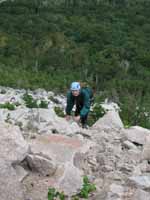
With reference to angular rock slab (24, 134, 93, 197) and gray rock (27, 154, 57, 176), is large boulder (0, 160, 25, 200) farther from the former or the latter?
gray rock (27, 154, 57, 176)

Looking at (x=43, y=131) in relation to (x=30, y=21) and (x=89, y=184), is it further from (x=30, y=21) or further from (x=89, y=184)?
(x=30, y=21)

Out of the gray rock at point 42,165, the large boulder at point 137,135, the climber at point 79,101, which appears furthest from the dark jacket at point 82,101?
the gray rock at point 42,165

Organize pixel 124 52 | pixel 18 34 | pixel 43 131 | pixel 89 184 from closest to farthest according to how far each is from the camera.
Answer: pixel 89 184, pixel 43 131, pixel 124 52, pixel 18 34

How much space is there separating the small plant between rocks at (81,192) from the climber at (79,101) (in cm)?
268

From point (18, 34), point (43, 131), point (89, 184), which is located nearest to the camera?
point (89, 184)

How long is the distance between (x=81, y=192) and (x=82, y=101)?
3315 mm

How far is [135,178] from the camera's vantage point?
6758 mm

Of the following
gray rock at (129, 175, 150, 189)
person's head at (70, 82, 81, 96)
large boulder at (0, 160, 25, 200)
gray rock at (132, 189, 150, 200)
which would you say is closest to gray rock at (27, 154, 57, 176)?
large boulder at (0, 160, 25, 200)

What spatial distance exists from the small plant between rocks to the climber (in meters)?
2.68

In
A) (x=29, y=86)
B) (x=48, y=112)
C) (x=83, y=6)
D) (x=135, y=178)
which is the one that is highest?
(x=135, y=178)

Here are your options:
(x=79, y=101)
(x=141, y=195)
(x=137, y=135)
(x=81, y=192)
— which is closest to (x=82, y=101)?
(x=79, y=101)

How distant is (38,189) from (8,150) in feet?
2.21

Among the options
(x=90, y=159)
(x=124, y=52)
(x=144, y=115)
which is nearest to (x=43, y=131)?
(x=90, y=159)

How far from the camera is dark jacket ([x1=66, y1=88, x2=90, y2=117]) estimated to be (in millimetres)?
9367
